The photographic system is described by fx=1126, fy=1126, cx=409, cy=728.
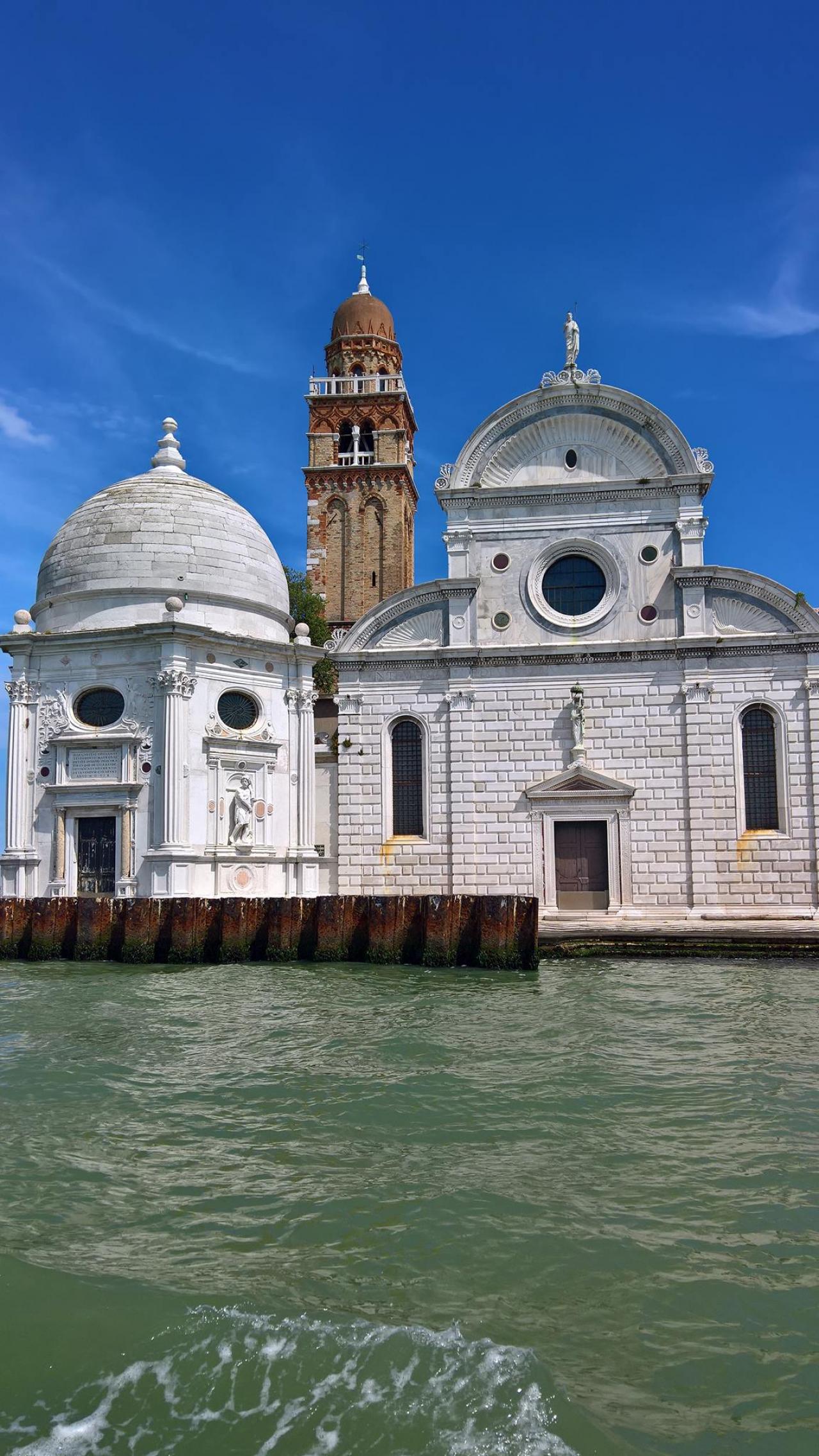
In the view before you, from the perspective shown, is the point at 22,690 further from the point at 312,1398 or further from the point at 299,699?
the point at 312,1398

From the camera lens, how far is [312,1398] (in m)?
4.45

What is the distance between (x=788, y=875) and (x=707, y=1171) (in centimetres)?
1855

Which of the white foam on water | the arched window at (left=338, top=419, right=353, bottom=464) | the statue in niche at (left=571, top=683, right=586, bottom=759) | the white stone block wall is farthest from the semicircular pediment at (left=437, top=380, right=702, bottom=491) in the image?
the white foam on water

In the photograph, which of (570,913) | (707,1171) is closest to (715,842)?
(570,913)

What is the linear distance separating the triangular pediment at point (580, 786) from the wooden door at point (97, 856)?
9.29 meters

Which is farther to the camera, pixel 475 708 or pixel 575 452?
pixel 575 452

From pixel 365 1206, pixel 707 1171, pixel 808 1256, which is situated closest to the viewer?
pixel 808 1256

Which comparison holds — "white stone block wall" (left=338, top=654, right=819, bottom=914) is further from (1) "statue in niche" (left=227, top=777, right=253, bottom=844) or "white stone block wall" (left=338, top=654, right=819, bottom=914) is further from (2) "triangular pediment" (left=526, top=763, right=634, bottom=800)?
(1) "statue in niche" (left=227, top=777, right=253, bottom=844)

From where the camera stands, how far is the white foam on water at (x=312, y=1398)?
13.7 feet

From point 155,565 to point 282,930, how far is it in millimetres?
10564

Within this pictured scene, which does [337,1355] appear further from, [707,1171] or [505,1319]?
[707,1171]

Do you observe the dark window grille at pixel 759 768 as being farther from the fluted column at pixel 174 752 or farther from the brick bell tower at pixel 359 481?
the brick bell tower at pixel 359 481

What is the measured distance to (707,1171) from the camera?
22.9ft

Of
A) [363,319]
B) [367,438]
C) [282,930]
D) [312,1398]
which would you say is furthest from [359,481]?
[312,1398]
